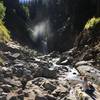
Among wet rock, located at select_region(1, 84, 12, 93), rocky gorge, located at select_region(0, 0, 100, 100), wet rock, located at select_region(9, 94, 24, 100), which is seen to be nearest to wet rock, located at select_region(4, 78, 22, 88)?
rocky gorge, located at select_region(0, 0, 100, 100)

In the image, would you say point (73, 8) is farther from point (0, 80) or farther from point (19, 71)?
point (0, 80)

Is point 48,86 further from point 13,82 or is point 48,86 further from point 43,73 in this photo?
point 43,73

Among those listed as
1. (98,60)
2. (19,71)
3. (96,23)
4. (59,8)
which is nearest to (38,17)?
(59,8)

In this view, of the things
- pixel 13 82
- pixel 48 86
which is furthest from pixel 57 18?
pixel 13 82

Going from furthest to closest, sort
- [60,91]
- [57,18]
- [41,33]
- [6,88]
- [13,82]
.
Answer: [41,33], [57,18], [13,82], [60,91], [6,88]

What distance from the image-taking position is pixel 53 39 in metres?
127

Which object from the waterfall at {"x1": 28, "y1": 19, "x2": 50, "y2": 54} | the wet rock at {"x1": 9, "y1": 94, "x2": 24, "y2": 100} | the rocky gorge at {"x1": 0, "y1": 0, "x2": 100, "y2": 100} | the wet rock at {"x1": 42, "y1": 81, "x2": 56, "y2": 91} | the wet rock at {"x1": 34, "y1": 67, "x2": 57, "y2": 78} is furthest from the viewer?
the waterfall at {"x1": 28, "y1": 19, "x2": 50, "y2": 54}

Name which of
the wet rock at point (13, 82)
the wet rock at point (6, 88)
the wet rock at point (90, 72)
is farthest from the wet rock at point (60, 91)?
the wet rock at point (90, 72)

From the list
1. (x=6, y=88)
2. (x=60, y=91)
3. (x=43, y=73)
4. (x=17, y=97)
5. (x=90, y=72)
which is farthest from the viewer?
(x=90, y=72)

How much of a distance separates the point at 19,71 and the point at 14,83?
6.46 m

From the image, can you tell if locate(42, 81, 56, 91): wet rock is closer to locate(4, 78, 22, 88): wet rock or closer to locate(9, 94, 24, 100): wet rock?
locate(4, 78, 22, 88): wet rock

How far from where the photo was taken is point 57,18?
134 m

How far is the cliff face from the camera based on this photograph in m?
97.3

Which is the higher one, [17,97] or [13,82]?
[13,82]
